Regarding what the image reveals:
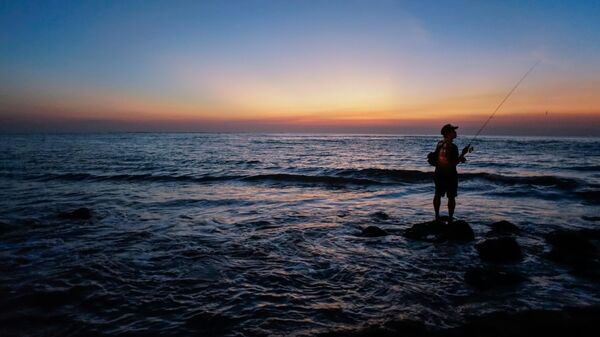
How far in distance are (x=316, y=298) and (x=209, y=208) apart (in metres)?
7.72

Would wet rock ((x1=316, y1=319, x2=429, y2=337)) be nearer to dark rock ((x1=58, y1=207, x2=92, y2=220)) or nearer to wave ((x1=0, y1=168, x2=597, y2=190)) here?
dark rock ((x1=58, y1=207, x2=92, y2=220))

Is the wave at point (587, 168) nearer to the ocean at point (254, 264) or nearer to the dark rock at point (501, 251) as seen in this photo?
the ocean at point (254, 264)

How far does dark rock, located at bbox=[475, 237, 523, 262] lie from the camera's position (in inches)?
249

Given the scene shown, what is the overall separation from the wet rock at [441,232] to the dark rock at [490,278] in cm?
225

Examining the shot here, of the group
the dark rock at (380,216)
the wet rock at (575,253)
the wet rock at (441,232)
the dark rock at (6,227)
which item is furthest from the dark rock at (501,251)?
the dark rock at (6,227)

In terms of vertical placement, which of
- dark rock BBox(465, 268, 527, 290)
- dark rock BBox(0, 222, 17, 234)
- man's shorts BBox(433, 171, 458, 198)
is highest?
man's shorts BBox(433, 171, 458, 198)

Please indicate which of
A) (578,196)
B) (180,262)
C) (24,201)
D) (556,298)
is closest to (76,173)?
(24,201)

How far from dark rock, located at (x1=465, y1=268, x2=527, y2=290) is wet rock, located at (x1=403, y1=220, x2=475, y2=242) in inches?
88.4

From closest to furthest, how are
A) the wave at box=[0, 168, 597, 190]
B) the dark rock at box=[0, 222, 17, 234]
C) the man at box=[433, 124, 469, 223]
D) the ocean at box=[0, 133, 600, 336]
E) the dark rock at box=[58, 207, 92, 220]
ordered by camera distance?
the ocean at box=[0, 133, 600, 336] < the man at box=[433, 124, 469, 223] < the dark rock at box=[0, 222, 17, 234] < the dark rock at box=[58, 207, 92, 220] < the wave at box=[0, 168, 597, 190]

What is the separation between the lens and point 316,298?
4.72m

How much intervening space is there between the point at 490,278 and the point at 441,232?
277 cm

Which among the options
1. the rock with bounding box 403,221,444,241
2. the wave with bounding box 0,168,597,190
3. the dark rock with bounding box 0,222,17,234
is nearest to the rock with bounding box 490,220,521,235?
the rock with bounding box 403,221,444,241

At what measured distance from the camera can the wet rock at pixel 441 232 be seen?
7.66 meters

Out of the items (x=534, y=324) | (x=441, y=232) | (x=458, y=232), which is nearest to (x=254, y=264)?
(x=534, y=324)
